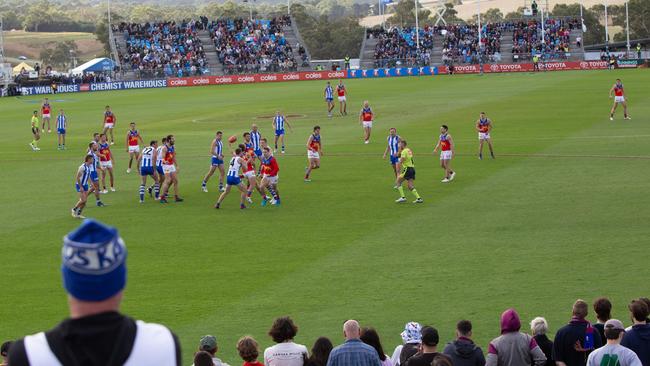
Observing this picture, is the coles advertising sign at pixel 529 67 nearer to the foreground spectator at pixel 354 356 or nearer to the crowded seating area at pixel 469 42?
the crowded seating area at pixel 469 42

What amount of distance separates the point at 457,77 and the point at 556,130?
146 ft

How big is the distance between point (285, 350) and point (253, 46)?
3939 inches

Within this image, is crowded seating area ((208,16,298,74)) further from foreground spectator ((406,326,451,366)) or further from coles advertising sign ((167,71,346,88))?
foreground spectator ((406,326,451,366))

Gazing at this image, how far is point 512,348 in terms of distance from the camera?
11023mm

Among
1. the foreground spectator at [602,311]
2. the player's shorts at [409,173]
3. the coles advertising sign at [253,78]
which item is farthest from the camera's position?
the coles advertising sign at [253,78]

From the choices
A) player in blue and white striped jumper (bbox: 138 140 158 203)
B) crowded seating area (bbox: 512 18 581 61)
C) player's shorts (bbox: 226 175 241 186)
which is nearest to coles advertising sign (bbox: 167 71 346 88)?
crowded seating area (bbox: 512 18 581 61)

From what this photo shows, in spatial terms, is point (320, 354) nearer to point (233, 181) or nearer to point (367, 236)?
point (367, 236)

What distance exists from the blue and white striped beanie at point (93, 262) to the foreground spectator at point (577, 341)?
8524 mm

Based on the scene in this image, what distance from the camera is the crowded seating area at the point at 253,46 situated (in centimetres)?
10300

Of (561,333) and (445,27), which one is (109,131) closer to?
(561,333)

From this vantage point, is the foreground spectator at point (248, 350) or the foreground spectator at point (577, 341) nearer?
the foreground spectator at point (248, 350)

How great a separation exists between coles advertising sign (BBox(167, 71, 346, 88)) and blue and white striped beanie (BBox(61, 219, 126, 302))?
310 feet

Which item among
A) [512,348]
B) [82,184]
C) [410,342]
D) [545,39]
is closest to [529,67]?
[545,39]

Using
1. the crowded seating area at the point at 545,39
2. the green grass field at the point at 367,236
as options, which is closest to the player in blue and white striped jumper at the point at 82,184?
the green grass field at the point at 367,236
